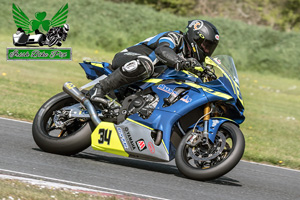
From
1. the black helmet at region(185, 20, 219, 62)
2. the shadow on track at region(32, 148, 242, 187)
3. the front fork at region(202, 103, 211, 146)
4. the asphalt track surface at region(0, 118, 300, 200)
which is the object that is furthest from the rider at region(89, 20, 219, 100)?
the asphalt track surface at region(0, 118, 300, 200)

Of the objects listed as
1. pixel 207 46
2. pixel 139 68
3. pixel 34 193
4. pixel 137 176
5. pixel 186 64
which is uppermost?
pixel 207 46

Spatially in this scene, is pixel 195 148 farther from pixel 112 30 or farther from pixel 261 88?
pixel 112 30

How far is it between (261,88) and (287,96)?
1.05 m

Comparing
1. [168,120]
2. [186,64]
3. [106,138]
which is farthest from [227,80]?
[106,138]

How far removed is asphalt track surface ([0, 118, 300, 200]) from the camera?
556cm

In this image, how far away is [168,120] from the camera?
628 cm

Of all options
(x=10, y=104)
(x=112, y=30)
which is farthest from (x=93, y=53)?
(x=10, y=104)

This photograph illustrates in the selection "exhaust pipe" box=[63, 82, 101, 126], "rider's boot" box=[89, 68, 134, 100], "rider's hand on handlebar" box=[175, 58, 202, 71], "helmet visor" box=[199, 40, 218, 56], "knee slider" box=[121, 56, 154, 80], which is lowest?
"exhaust pipe" box=[63, 82, 101, 126]

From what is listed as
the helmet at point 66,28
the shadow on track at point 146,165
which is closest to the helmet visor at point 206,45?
the shadow on track at point 146,165

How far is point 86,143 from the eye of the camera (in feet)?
21.9

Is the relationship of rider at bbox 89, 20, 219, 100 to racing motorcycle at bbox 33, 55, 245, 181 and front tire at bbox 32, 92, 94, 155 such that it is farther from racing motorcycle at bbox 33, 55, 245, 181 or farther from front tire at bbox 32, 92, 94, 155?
front tire at bbox 32, 92, 94, 155

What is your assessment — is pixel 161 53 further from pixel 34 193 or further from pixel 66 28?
pixel 66 28

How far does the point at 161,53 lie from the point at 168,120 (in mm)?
764

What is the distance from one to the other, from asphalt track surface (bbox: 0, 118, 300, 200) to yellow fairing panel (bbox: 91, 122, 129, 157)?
20cm
